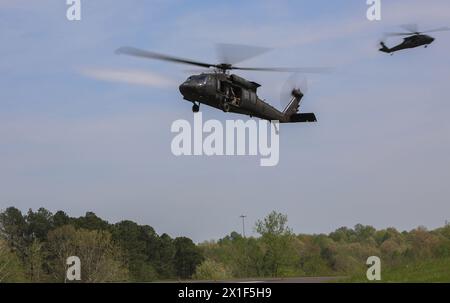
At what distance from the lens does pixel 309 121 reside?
54.7 meters

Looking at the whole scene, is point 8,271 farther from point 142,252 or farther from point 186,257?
point 186,257

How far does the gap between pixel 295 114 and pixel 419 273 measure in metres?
18.7

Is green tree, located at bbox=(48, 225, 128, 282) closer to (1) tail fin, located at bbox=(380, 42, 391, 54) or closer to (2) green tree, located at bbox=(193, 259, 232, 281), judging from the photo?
(2) green tree, located at bbox=(193, 259, 232, 281)

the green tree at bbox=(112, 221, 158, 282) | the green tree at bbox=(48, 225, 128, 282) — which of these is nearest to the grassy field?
the green tree at bbox=(48, 225, 128, 282)

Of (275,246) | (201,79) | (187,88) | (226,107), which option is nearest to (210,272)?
(275,246)

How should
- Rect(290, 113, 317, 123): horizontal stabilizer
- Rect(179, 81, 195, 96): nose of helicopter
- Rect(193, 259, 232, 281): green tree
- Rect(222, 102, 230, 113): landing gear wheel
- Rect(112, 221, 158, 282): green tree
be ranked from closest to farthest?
Rect(179, 81, 195, 96): nose of helicopter → Rect(222, 102, 230, 113): landing gear wheel → Rect(290, 113, 317, 123): horizontal stabilizer → Rect(193, 259, 232, 281): green tree → Rect(112, 221, 158, 282): green tree

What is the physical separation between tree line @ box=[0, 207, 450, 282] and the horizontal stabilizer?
64.1m

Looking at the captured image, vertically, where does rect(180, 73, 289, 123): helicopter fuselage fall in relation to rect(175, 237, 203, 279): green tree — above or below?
above

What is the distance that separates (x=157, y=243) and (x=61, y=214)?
19104 millimetres

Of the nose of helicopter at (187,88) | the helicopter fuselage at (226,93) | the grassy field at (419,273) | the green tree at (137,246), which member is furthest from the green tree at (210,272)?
the nose of helicopter at (187,88)

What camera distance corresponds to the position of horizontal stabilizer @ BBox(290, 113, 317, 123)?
54562 millimetres

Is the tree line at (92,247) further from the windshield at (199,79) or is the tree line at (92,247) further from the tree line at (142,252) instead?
the windshield at (199,79)
